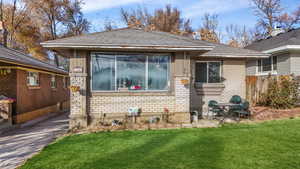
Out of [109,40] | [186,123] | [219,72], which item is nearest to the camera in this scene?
[109,40]

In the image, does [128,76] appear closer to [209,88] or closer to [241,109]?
[209,88]

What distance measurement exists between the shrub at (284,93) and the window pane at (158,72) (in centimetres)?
575

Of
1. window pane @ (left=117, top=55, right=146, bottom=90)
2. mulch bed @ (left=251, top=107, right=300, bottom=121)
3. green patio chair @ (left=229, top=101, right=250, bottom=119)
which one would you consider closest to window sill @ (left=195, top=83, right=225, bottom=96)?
green patio chair @ (left=229, top=101, right=250, bottom=119)

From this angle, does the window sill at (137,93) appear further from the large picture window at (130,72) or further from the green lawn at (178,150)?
the green lawn at (178,150)

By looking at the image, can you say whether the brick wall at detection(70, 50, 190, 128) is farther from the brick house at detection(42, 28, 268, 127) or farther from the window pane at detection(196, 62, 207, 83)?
the window pane at detection(196, 62, 207, 83)

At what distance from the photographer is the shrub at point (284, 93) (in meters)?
8.36

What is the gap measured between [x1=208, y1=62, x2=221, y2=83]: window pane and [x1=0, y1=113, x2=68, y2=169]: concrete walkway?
706 centimetres

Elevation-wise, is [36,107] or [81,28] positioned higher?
[81,28]

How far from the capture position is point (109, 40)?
6352 millimetres

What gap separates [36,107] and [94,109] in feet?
16.0

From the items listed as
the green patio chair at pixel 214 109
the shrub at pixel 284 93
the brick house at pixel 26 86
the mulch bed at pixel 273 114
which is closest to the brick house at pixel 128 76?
the green patio chair at pixel 214 109

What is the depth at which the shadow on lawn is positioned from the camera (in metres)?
3.38

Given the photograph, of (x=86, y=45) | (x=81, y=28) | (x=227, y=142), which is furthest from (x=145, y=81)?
(x=81, y=28)

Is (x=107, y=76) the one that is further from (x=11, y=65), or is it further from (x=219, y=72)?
(x=219, y=72)
